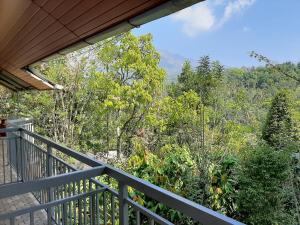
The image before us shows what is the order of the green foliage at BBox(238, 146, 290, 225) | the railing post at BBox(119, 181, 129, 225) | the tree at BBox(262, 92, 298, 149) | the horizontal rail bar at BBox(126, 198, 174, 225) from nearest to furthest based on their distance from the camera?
the horizontal rail bar at BBox(126, 198, 174, 225), the railing post at BBox(119, 181, 129, 225), the green foliage at BBox(238, 146, 290, 225), the tree at BBox(262, 92, 298, 149)

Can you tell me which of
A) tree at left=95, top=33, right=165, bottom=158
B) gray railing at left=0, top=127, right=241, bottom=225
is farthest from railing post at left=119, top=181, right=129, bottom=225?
tree at left=95, top=33, right=165, bottom=158

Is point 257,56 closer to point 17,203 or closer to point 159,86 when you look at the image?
point 159,86

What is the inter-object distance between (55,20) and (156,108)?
34.7 feet

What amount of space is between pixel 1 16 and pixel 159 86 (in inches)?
397

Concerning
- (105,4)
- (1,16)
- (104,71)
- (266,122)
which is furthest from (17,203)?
(266,122)

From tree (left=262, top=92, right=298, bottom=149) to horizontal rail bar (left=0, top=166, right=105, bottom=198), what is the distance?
9614mm

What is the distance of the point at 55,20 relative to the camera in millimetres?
3029

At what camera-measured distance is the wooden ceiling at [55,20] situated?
91.8 inches

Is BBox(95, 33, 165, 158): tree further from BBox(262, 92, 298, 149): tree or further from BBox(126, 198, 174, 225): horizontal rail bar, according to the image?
BBox(126, 198, 174, 225): horizontal rail bar

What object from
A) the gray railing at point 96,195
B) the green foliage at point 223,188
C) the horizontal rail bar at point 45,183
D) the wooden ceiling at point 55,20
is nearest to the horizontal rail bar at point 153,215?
the gray railing at point 96,195

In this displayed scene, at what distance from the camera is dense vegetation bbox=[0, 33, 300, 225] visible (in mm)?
9374

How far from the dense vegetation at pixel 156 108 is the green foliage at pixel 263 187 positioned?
10 centimetres

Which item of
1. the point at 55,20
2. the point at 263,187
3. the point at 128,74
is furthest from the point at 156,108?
the point at 55,20

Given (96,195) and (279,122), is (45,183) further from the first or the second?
(279,122)
